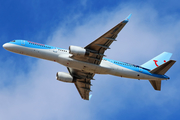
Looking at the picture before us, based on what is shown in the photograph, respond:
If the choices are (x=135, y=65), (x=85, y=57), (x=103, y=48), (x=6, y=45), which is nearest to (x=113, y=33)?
(x=103, y=48)

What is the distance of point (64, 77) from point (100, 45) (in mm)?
13896

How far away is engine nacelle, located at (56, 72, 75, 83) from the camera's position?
2320 inches

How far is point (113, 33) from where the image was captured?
47.5m

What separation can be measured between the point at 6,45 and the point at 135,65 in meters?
26.9

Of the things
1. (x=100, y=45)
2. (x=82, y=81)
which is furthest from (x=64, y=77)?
(x=100, y=45)

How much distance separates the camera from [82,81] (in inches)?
2442

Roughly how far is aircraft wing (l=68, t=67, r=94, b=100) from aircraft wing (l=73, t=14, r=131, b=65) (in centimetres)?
831

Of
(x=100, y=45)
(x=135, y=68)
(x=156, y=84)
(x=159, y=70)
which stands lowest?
(x=156, y=84)

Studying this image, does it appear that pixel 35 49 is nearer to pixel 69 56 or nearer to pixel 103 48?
pixel 69 56

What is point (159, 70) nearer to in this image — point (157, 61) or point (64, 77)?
point (157, 61)

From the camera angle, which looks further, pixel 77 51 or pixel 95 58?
pixel 95 58

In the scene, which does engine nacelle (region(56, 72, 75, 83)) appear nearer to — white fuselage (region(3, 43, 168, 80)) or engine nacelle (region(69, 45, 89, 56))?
white fuselage (region(3, 43, 168, 80))

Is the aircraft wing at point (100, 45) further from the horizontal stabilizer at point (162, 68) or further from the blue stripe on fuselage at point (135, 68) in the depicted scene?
the horizontal stabilizer at point (162, 68)

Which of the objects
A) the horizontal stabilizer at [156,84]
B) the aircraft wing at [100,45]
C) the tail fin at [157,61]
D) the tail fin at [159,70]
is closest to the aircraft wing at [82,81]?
the aircraft wing at [100,45]
